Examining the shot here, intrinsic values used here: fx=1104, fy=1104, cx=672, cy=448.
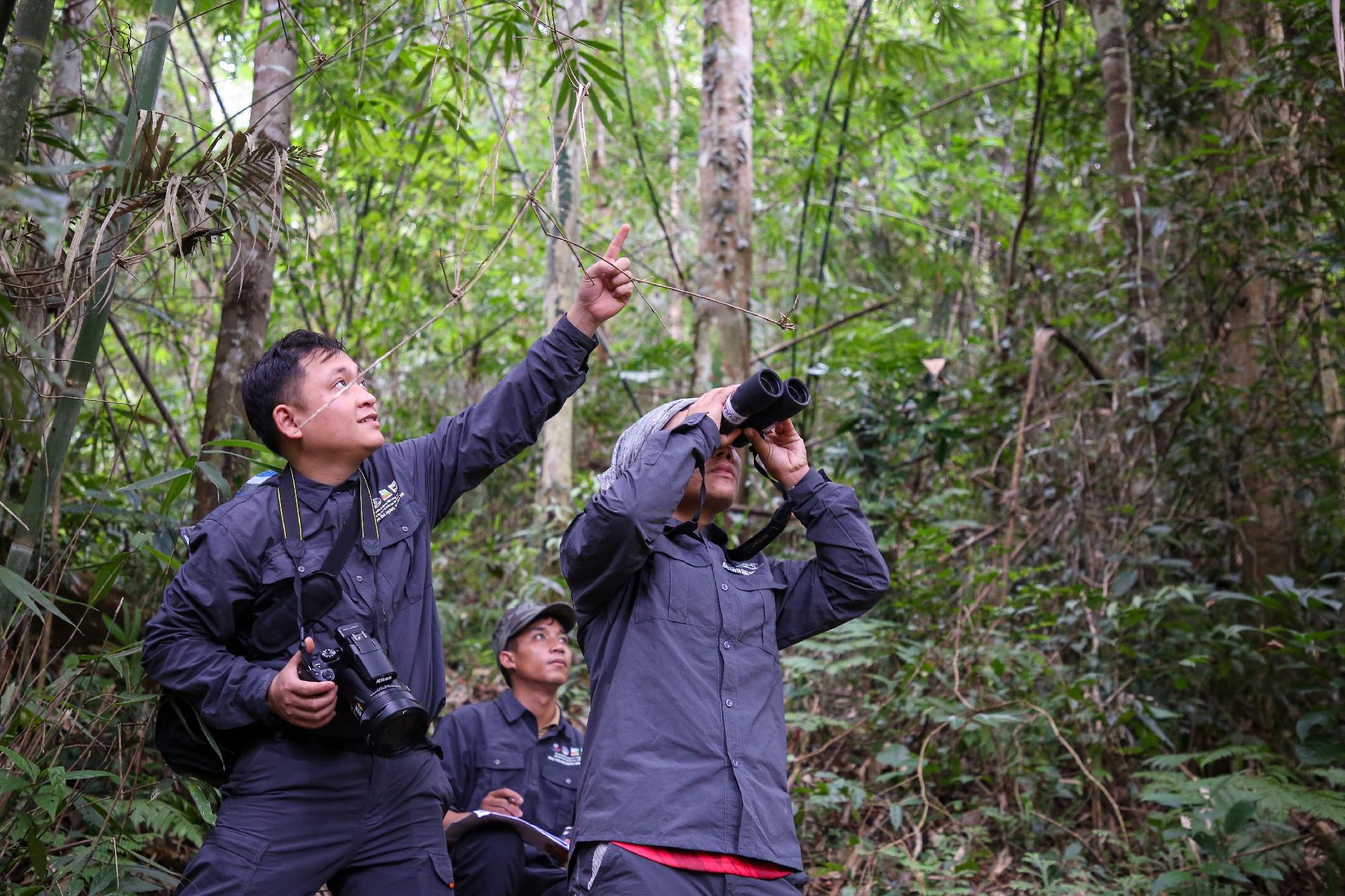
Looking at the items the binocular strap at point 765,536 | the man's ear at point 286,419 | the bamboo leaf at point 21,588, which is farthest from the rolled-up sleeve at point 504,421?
the bamboo leaf at point 21,588

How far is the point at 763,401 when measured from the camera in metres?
2.34

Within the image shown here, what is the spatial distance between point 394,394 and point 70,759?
173 inches

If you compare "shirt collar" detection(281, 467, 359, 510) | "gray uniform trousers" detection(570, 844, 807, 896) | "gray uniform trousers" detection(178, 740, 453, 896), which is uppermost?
"shirt collar" detection(281, 467, 359, 510)

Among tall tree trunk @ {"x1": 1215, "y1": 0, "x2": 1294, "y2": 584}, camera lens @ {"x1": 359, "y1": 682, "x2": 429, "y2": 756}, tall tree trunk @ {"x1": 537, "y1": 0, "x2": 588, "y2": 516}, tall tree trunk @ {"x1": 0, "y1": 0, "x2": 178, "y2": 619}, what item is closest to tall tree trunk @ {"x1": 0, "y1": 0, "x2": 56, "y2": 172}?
tall tree trunk @ {"x1": 0, "y1": 0, "x2": 178, "y2": 619}

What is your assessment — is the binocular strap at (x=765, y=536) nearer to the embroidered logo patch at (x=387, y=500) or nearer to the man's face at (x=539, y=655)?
the embroidered logo patch at (x=387, y=500)

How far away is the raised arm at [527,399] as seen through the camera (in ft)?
8.10

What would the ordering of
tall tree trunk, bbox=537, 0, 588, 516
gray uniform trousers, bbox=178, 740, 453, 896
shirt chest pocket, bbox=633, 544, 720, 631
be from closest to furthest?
gray uniform trousers, bbox=178, 740, 453, 896, shirt chest pocket, bbox=633, 544, 720, 631, tall tree trunk, bbox=537, 0, 588, 516

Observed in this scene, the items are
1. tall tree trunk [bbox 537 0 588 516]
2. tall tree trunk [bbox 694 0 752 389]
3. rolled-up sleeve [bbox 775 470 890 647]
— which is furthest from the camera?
tall tree trunk [bbox 537 0 588 516]

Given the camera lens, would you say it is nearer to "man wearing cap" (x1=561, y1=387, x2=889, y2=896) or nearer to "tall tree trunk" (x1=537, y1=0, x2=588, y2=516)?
"man wearing cap" (x1=561, y1=387, x2=889, y2=896)

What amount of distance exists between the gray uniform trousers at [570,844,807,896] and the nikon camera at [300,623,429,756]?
1.33 feet

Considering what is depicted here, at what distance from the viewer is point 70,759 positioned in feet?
10.7

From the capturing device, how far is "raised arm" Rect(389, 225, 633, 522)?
2469mm

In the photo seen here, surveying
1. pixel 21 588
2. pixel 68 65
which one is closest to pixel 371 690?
pixel 21 588

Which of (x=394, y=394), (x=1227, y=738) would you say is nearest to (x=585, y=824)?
(x=1227, y=738)
